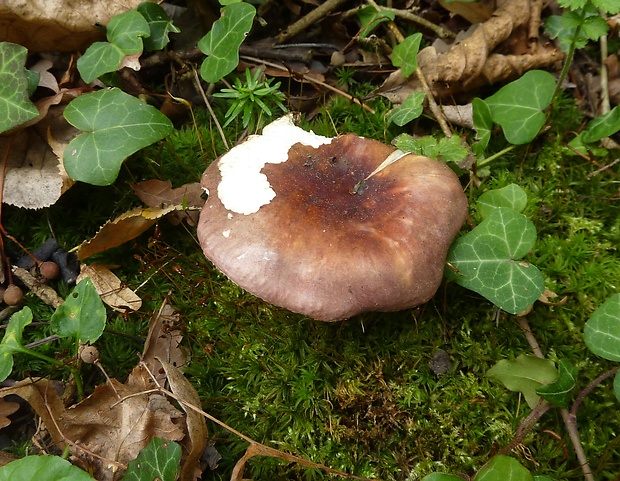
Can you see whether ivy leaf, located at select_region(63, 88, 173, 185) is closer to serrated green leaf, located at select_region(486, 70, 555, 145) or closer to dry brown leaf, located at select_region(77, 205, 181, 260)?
dry brown leaf, located at select_region(77, 205, 181, 260)

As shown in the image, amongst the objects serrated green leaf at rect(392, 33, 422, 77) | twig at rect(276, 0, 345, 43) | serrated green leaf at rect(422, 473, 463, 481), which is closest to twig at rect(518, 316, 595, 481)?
serrated green leaf at rect(422, 473, 463, 481)

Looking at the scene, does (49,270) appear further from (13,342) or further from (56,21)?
(56,21)

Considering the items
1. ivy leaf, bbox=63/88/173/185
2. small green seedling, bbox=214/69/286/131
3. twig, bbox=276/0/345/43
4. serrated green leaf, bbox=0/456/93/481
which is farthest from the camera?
twig, bbox=276/0/345/43

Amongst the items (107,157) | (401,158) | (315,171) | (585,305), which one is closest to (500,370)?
(585,305)

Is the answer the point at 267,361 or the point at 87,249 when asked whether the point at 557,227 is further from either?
the point at 87,249

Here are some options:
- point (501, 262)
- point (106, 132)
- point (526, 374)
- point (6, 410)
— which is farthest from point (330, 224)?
point (6, 410)

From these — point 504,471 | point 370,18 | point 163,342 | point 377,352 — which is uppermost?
point 370,18
